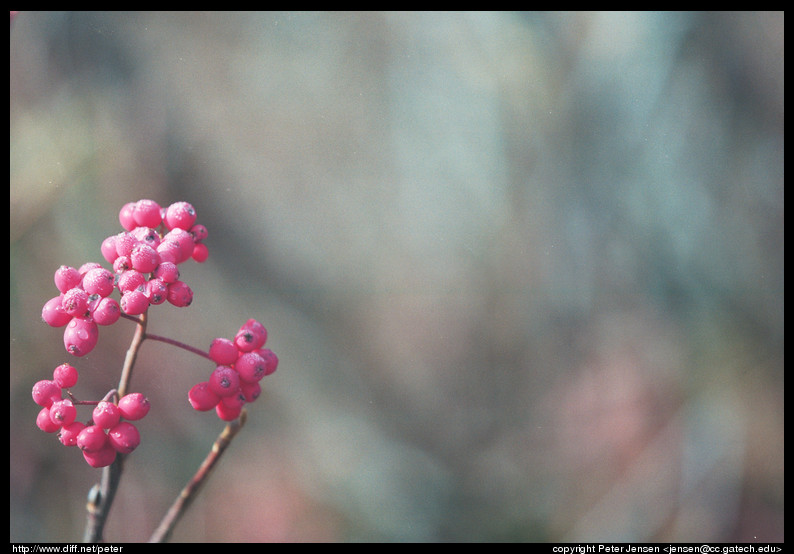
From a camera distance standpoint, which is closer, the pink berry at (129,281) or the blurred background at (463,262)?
the pink berry at (129,281)

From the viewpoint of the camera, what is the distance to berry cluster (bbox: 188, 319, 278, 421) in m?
0.39

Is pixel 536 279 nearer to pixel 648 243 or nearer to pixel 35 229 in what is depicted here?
pixel 648 243

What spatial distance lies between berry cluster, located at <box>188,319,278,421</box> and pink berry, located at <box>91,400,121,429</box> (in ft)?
0.16

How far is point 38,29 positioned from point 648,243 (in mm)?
1260

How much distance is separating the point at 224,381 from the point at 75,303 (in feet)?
0.35

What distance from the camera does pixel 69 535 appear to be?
1003mm

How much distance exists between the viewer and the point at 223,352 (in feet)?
1.32

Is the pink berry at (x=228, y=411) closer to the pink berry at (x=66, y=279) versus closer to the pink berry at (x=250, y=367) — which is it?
the pink berry at (x=250, y=367)

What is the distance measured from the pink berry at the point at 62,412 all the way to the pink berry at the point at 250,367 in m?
0.11

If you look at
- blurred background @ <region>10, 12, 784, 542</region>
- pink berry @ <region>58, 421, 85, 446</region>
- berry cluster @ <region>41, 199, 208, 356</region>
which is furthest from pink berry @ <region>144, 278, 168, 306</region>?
blurred background @ <region>10, 12, 784, 542</region>

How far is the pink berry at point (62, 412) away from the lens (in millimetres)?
376

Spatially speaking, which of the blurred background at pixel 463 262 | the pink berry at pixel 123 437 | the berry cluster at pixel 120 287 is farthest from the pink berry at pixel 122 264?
the blurred background at pixel 463 262

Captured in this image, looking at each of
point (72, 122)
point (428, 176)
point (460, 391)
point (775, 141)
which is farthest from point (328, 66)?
point (775, 141)

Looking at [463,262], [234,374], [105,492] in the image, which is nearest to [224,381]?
[234,374]
